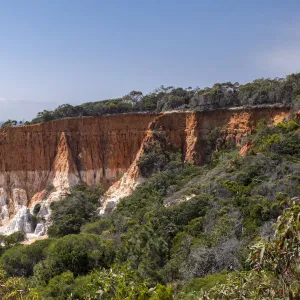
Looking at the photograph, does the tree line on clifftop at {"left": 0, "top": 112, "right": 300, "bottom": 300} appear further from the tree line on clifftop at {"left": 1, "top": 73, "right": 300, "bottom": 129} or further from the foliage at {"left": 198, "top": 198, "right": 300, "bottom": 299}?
the tree line on clifftop at {"left": 1, "top": 73, "right": 300, "bottom": 129}

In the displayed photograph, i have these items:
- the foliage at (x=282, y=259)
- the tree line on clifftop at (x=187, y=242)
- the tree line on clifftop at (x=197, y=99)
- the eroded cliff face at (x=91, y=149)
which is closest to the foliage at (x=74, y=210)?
the tree line on clifftop at (x=187, y=242)

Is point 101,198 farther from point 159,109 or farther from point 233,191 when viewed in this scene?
point 233,191

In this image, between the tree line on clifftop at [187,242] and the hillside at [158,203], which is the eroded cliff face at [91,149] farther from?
the tree line on clifftop at [187,242]

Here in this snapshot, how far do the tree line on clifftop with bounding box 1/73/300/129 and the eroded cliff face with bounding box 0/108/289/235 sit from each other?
110 cm

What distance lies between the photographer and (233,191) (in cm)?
1862

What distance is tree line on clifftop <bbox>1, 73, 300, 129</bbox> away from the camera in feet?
93.0

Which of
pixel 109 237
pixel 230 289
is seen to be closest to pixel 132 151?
pixel 109 237

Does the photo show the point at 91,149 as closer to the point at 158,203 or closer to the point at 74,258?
the point at 158,203

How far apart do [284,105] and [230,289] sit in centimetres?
2384

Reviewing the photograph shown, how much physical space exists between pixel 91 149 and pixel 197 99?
32.7 ft

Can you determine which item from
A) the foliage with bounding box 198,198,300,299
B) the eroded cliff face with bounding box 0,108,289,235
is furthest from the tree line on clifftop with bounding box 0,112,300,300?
the eroded cliff face with bounding box 0,108,289,235

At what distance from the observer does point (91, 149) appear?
3381cm

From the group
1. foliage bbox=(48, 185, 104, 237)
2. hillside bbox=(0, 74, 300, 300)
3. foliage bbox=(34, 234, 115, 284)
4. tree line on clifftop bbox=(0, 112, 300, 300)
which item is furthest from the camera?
foliage bbox=(48, 185, 104, 237)

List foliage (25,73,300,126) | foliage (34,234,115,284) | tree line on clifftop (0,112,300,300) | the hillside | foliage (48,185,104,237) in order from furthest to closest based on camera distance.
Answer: foliage (25,73,300,126) → foliage (48,185,104,237) → foliage (34,234,115,284) → the hillside → tree line on clifftop (0,112,300,300)
